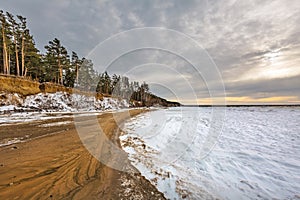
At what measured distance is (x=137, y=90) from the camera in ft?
346

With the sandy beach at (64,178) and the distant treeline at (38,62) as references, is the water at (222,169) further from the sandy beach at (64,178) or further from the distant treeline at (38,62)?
the distant treeline at (38,62)

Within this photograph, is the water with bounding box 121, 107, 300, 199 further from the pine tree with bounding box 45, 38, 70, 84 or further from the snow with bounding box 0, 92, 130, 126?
the pine tree with bounding box 45, 38, 70, 84

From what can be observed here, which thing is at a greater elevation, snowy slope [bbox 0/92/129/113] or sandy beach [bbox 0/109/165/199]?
snowy slope [bbox 0/92/129/113]

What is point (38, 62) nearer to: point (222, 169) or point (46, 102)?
point (46, 102)

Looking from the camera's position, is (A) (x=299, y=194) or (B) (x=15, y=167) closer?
(A) (x=299, y=194)

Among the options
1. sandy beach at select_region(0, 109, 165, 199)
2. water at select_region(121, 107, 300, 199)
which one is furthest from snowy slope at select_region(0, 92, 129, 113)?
water at select_region(121, 107, 300, 199)

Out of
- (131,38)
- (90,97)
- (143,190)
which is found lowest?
(143,190)

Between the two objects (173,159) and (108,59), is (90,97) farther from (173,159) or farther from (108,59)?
(173,159)

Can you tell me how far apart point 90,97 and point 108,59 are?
31.8 meters

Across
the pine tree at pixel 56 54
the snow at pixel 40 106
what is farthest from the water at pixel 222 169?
the pine tree at pixel 56 54

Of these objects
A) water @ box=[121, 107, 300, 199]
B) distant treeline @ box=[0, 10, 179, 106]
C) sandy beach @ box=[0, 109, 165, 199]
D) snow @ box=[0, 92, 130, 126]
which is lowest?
water @ box=[121, 107, 300, 199]

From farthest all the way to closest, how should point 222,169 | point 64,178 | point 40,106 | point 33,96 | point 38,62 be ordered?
point 38,62
point 33,96
point 40,106
point 222,169
point 64,178

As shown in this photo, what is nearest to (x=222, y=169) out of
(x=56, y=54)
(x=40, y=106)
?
(x=40, y=106)

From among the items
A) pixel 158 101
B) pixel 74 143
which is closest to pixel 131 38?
pixel 74 143
